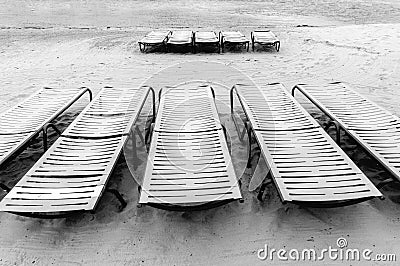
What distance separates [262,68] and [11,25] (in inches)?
430

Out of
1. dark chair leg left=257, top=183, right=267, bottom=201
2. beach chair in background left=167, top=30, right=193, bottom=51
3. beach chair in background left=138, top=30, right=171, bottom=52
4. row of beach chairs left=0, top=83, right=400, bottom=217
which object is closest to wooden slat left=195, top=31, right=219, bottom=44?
beach chair in background left=167, top=30, right=193, bottom=51

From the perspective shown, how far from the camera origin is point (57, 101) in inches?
213

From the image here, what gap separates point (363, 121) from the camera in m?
4.56

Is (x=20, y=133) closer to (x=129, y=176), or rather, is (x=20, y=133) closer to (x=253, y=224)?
(x=129, y=176)

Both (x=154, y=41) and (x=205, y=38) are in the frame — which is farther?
(x=205, y=38)

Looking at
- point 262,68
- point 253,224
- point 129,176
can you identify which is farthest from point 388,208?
point 262,68

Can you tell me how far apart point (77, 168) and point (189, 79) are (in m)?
4.20

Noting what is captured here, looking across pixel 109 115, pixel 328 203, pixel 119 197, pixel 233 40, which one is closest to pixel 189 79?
pixel 109 115

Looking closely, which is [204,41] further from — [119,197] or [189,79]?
[119,197]

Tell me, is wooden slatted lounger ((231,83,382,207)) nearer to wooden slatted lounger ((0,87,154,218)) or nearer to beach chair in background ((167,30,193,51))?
wooden slatted lounger ((0,87,154,218))

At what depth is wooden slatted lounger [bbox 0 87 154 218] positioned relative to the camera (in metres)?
3.06

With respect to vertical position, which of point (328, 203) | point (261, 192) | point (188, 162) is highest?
point (188, 162)

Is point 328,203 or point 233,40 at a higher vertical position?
point 233,40

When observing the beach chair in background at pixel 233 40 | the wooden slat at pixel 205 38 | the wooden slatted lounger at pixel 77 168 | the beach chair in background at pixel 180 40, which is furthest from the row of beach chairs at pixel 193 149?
the wooden slat at pixel 205 38
